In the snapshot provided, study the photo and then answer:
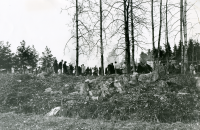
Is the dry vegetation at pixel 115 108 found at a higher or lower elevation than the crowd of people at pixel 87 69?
lower

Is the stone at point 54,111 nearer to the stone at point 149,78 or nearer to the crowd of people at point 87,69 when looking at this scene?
the stone at point 149,78

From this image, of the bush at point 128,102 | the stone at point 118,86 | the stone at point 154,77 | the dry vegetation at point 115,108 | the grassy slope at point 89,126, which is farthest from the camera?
the stone at point 154,77

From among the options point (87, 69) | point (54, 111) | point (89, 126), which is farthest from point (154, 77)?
point (87, 69)

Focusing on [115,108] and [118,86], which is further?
[118,86]

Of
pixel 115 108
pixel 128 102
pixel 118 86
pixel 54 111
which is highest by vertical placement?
pixel 118 86

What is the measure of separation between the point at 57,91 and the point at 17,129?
5504mm

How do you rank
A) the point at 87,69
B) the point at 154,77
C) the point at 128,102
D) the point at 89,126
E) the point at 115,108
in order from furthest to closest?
the point at 87,69, the point at 154,77, the point at 128,102, the point at 115,108, the point at 89,126

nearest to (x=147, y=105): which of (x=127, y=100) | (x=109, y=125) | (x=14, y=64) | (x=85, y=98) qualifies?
(x=127, y=100)

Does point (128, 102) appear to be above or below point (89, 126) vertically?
above

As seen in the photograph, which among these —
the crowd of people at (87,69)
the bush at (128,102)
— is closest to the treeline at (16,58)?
the crowd of people at (87,69)

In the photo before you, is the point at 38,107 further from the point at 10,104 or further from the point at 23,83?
the point at 23,83

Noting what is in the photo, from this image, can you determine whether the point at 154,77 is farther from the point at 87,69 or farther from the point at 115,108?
the point at 87,69

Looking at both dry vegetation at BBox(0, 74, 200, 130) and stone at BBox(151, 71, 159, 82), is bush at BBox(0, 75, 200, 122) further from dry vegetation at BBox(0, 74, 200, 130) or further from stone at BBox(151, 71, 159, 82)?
stone at BBox(151, 71, 159, 82)

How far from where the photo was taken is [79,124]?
7043mm
